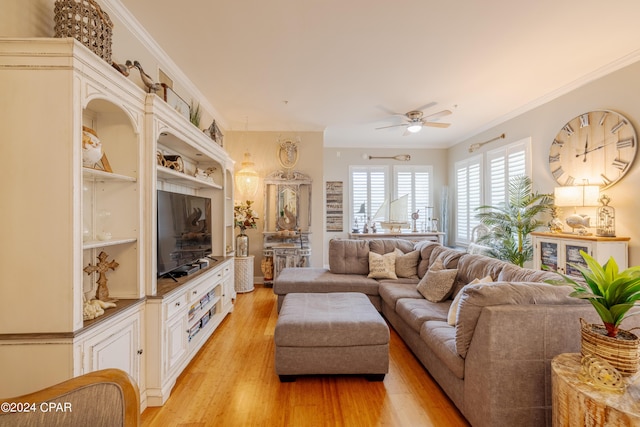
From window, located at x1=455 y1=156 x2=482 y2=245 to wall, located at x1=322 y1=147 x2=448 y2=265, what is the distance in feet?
1.66

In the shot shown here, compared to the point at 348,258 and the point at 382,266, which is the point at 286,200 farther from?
the point at 382,266

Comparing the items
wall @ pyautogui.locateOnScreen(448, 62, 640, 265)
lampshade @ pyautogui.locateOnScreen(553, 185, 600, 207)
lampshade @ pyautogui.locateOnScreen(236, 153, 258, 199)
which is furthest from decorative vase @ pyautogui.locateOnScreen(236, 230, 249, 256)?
wall @ pyautogui.locateOnScreen(448, 62, 640, 265)

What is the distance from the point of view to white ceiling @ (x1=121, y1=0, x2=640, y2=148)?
2148mm

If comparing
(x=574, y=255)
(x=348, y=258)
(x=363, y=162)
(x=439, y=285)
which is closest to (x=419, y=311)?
(x=439, y=285)

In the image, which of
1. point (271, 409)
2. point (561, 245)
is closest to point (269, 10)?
point (271, 409)

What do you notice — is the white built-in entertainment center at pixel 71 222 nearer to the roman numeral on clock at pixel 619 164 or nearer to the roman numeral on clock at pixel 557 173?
the roman numeral on clock at pixel 619 164

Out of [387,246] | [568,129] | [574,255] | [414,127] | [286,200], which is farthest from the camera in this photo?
[286,200]

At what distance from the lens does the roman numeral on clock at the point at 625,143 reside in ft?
9.23

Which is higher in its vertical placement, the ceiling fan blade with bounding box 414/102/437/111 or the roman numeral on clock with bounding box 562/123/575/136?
the ceiling fan blade with bounding box 414/102/437/111

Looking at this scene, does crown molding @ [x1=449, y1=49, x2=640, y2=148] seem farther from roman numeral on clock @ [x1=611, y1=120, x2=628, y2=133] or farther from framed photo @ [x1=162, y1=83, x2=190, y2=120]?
framed photo @ [x1=162, y1=83, x2=190, y2=120]

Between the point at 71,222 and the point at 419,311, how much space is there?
2554 millimetres

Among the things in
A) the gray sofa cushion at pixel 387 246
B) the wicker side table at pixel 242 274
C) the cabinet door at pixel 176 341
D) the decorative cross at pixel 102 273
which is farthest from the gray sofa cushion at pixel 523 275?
the wicker side table at pixel 242 274

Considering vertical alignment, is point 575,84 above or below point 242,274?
above

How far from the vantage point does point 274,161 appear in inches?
205
